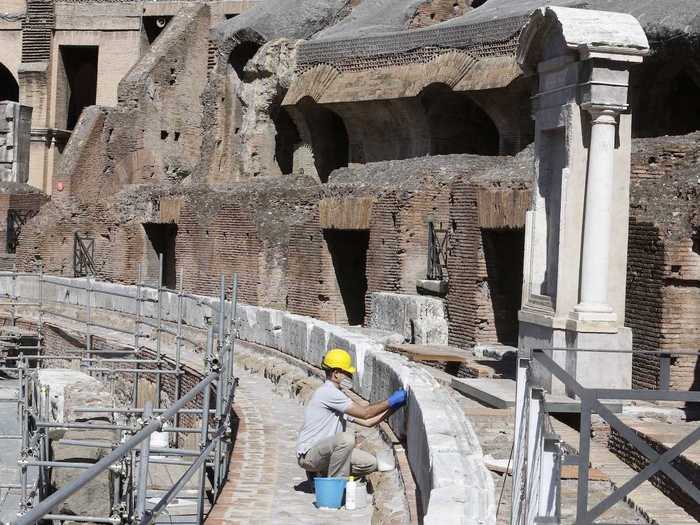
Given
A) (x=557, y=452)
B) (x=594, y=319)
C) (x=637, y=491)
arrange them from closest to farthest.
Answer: (x=557, y=452)
(x=637, y=491)
(x=594, y=319)

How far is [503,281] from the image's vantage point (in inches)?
525

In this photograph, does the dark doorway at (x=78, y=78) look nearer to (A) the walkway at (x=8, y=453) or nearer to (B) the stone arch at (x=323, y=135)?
(B) the stone arch at (x=323, y=135)

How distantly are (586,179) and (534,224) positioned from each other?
77 centimetres

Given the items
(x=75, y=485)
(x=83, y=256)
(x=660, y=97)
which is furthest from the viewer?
(x=83, y=256)

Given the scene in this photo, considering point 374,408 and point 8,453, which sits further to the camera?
point 8,453

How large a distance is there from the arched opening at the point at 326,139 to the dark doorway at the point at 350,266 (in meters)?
5.33

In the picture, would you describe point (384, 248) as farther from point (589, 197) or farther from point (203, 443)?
point (203, 443)

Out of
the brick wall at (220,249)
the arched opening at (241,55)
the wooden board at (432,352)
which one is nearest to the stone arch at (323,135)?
the arched opening at (241,55)

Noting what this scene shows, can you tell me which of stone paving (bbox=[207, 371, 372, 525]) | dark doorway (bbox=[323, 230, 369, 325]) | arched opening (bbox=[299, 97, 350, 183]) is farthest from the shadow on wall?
arched opening (bbox=[299, 97, 350, 183])

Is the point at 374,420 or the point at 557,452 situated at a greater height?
the point at 557,452

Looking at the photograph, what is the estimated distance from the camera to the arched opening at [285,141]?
23828mm

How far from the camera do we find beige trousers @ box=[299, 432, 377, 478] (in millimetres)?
7445

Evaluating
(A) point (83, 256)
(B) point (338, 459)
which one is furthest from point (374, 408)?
(A) point (83, 256)

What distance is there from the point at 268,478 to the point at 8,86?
32.3 meters
